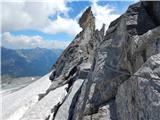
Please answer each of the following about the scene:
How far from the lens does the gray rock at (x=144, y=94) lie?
45.6 feet

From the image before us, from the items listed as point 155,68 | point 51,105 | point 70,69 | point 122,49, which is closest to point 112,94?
point 122,49

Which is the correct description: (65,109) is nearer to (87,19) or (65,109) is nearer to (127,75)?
(127,75)

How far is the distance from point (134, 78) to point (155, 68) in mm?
1738

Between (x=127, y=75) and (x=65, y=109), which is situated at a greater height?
(x=127, y=75)

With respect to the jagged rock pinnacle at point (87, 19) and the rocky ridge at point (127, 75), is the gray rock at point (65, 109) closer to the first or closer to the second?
the rocky ridge at point (127, 75)

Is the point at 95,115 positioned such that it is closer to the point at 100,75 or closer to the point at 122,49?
the point at 100,75

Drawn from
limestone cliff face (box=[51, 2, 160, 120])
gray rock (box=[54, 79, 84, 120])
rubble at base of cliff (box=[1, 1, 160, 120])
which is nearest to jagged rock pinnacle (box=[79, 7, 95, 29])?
gray rock (box=[54, 79, 84, 120])

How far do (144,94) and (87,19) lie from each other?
57583 millimetres

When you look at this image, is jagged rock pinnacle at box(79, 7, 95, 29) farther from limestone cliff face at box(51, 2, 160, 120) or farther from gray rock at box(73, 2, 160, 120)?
gray rock at box(73, 2, 160, 120)

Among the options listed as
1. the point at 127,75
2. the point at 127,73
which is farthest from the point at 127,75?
the point at 127,73

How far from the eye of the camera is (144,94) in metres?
14.7

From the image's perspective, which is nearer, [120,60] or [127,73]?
[127,73]

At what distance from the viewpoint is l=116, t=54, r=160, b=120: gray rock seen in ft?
45.6

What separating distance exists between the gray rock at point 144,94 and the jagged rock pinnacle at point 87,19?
178ft
